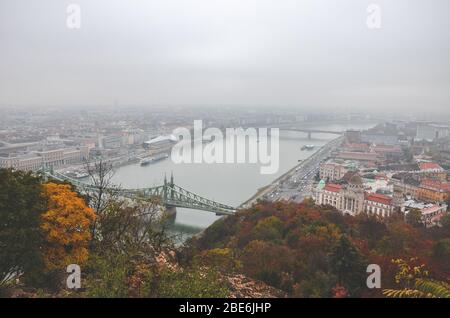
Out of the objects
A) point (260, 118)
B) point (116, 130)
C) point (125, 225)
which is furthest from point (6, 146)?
point (260, 118)

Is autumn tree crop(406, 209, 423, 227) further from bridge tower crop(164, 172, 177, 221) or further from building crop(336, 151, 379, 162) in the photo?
building crop(336, 151, 379, 162)

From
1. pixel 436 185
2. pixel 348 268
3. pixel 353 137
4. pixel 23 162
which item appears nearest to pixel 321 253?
pixel 348 268

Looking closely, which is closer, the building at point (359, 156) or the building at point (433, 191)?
the building at point (433, 191)

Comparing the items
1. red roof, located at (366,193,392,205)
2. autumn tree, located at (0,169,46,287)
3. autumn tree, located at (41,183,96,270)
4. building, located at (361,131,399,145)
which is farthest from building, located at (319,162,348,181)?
autumn tree, located at (0,169,46,287)

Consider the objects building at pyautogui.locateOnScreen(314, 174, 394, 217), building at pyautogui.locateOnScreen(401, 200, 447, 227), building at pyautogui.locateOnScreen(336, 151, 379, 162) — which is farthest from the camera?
building at pyautogui.locateOnScreen(336, 151, 379, 162)

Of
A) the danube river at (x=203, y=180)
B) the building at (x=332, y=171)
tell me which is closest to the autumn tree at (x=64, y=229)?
the danube river at (x=203, y=180)

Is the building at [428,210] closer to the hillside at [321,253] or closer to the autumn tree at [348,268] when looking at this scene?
the hillside at [321,253]
